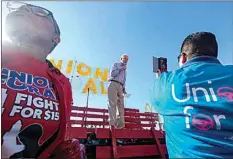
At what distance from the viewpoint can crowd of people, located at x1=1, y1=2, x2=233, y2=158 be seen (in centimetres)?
101

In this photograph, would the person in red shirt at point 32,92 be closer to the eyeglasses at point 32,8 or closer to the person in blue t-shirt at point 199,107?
the eyeglasses at point 32,8

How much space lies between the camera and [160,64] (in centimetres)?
191

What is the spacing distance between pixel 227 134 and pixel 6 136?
1109 millimetres

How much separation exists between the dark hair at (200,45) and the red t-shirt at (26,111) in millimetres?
972

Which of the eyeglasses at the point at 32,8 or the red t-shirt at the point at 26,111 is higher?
the eyeglasses at the point at 32,8

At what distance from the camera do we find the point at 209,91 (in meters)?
1.10

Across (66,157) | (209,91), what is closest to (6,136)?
(66,157)

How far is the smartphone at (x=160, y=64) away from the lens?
6.03ft

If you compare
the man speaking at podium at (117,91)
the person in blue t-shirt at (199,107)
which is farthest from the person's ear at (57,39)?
the man speaking at podium at (117,91)

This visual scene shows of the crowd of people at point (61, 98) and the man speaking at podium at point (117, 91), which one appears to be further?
the man speaking at podium at point (117, 91)

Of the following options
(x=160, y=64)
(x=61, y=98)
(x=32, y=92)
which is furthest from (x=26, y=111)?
(x=160, y=64)

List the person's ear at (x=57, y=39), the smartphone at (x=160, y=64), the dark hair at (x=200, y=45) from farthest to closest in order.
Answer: the smartphone at (x=160, y=64), the person's ear at (x=57, y=39), the dark hair at (x=200, y=45)

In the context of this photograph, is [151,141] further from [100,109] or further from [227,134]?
[227,134]

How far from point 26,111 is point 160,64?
4.22 ft
